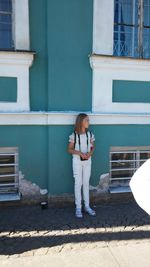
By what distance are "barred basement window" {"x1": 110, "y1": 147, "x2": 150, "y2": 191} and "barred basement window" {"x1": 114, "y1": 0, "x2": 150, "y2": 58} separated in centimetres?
163

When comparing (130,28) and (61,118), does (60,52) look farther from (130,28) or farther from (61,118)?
(130,28)

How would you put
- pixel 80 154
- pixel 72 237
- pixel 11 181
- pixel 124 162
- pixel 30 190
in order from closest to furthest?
pixel 72 237
pixel 80 154
pixel 30 190
pixel 11 181
pixel 124 162

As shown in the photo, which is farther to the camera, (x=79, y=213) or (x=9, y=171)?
(x=9, y=171)

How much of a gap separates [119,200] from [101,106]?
63.3 inches

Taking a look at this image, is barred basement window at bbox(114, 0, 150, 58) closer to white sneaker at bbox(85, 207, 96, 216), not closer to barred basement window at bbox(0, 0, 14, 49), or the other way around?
barred basement window at bbox(0, 0, 14, 49)

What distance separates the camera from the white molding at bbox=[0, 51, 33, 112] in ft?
18.1

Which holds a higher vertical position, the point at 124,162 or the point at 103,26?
the point at 103,26

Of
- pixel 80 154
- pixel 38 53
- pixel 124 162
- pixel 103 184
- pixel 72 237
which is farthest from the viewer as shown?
pixel 124 162

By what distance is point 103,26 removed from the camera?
5887 millimetres

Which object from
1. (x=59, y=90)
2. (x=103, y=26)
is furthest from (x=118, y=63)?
(x=59, y=90)

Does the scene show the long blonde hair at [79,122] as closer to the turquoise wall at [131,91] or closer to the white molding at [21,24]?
the turquoise wall at [131,91]

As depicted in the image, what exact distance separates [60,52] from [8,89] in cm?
100

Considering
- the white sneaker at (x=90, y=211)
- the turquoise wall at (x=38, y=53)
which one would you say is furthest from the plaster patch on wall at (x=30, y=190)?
the turquoise wall at (x=38, y=53)

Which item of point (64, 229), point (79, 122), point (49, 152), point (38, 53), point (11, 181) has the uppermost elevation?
point (38, 53)
